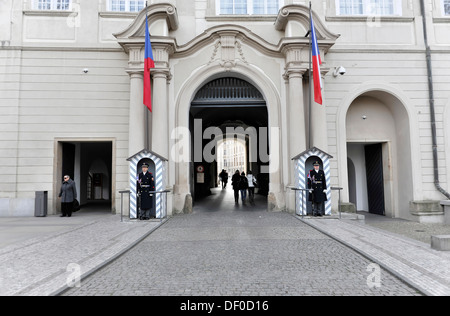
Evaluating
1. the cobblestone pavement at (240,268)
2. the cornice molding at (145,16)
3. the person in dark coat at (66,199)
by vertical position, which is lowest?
the cobblestone pavement at (240,268)

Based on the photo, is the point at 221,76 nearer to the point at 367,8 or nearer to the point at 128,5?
the point at 128,5

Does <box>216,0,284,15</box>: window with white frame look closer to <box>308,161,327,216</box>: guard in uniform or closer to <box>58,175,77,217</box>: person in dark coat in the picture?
<box>308,161,327,216</box>: guard in uniform

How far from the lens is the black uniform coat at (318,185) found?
9508 mm

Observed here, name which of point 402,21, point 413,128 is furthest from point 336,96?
point 402,21

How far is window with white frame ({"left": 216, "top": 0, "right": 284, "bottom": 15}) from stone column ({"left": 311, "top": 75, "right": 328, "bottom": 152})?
4643 millimetres

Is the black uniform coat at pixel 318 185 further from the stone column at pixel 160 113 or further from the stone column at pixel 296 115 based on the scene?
the stone column at pixel 160 113

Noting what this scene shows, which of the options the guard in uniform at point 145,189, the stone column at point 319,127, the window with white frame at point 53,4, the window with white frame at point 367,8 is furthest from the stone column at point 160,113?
the window with white frame at point 367,8

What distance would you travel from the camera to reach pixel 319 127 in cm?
1095

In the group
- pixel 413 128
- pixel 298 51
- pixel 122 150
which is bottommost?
pixel 122 150

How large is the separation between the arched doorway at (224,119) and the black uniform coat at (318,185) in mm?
3985

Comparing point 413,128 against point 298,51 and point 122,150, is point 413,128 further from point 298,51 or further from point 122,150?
point 122,150

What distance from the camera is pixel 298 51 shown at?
1104 cm

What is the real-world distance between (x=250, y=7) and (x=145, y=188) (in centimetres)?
864
